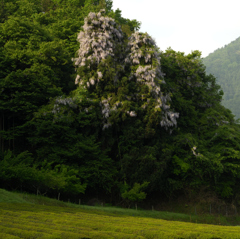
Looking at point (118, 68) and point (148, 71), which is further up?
point (118, 68)

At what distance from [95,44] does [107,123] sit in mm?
9302

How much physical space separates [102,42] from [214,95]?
19.1 metres

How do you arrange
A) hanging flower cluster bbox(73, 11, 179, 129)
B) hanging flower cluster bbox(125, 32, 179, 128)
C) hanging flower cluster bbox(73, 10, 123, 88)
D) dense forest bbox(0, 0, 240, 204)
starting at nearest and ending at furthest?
dense forest bbox(0, 0, 240, 204) → hanging flower cluster bbox(73, 11, 179, 129) → hanging flower cluster bbox(125, 32, 179, 128) → hanging flower cluster bbox(73, 10, 123, 88)

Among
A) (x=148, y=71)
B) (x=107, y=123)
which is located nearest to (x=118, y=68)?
(x=148, y=71)

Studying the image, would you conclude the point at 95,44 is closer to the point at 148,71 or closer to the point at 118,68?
the point at 118,68

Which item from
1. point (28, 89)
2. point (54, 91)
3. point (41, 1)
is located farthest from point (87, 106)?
point (41, 1)

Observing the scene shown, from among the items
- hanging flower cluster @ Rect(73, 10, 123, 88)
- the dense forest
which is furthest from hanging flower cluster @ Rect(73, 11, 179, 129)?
the dense forest

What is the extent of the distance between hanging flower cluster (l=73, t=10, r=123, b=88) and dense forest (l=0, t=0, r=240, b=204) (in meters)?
0.11

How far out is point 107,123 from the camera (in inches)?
1346

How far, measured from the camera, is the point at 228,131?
125ft

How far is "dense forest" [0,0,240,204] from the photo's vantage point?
31.7 m

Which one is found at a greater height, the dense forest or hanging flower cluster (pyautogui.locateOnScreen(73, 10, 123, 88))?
hanging flower cluster (pyautogui.locateOnScreen(73, 10, 123, 88))

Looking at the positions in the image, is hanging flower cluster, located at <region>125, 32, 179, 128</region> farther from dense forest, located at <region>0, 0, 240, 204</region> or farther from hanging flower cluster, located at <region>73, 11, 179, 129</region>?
dense forest, located at <region>0, 0, 240, 204</region>

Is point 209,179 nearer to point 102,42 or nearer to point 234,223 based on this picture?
point 234,223
